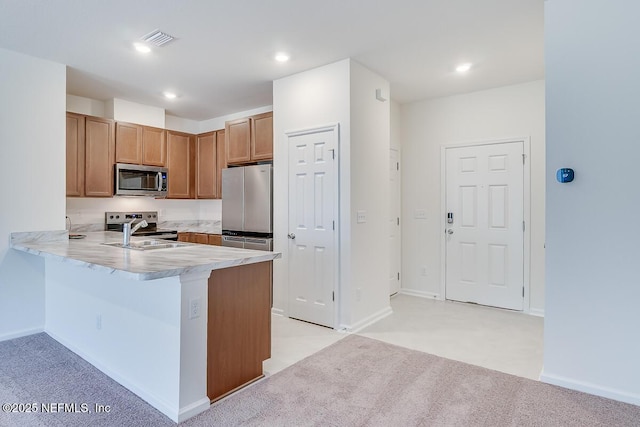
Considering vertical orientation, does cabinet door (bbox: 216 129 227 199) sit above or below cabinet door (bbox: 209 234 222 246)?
above

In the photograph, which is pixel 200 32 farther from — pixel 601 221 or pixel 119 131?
pixel 601 221

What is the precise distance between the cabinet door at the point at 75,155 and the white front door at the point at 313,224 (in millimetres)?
2569

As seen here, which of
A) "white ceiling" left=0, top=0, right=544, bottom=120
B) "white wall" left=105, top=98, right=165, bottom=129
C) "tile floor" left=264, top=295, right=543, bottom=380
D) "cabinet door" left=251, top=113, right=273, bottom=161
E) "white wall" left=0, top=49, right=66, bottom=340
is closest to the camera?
"white ceiling" left=0, top=0, right=544, bottom=120

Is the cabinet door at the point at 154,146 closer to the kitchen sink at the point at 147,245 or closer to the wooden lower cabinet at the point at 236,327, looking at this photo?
the kitchen sink at the point at 147,245

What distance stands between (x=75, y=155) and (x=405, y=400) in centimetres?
442

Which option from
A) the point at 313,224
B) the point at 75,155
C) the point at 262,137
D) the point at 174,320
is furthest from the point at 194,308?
the point at 75,155

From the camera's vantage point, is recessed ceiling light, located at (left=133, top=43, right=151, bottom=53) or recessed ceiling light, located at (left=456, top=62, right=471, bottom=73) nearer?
recessed ceiling light, located at (left=133, top=43, right=151, bottom=53)

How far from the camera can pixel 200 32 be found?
2.96 m

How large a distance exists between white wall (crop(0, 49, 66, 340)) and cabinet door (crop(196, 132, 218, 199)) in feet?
6.88

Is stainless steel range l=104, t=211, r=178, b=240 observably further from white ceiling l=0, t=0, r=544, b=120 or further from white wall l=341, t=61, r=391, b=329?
white wall l=341, t=61, r=391, b=329

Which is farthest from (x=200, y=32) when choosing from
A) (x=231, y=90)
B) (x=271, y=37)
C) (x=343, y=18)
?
(x=231, y=90)

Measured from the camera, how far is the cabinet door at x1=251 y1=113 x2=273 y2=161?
175 inches

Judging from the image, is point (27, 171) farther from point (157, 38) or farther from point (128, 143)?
point (157, 38)

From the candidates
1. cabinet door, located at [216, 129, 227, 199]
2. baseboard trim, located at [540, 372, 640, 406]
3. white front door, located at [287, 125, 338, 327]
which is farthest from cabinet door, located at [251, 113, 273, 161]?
baseboard trim, located at [540, 372, 640, 406]
